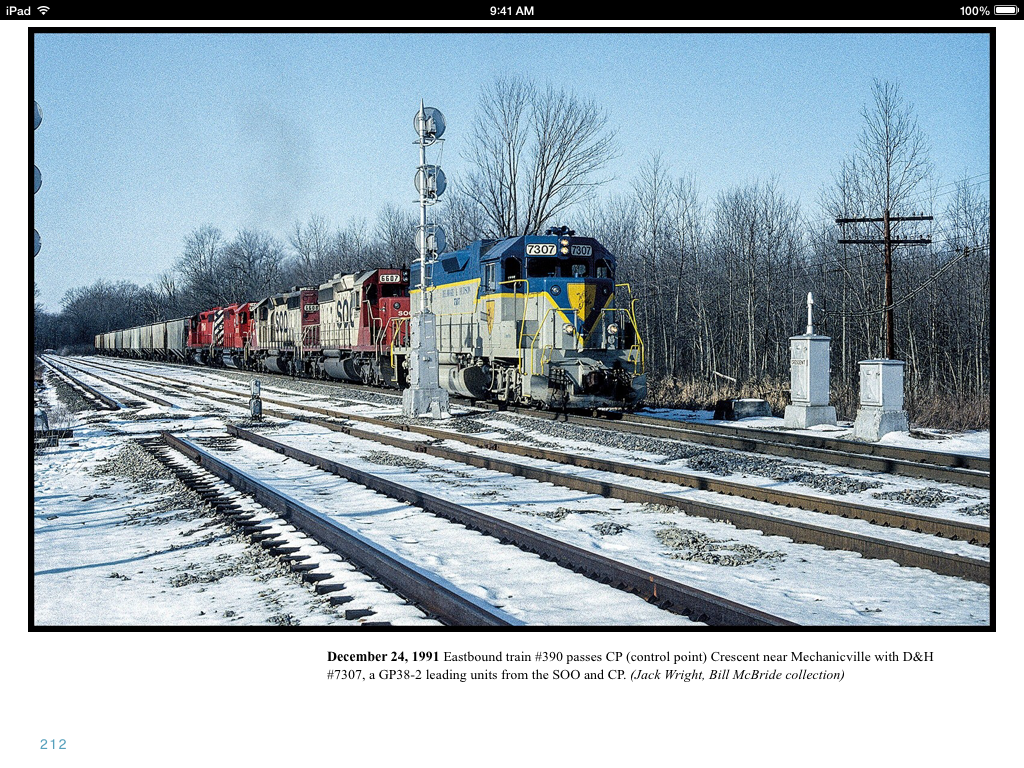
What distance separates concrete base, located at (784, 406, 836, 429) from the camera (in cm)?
1557

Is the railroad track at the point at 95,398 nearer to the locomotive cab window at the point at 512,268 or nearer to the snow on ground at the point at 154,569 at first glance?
the locomotive cab window at the point at 512,268

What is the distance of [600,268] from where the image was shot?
16.6m

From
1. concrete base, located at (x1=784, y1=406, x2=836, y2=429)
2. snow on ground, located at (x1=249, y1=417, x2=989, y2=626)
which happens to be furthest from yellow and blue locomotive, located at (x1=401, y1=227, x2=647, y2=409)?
snow on ground, located at (x1=249, y1=417, x2=989, y2=626)

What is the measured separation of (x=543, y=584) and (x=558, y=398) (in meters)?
10.8

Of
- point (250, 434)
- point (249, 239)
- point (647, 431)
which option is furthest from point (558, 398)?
point (249, 239)

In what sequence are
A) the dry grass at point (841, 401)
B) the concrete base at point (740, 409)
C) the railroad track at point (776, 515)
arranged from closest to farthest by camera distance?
the railroad track at point (776, 515) < the dry grass at point (841, 401) < the concrete base at point (740, 409)

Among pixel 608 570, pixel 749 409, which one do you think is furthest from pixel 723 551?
pixel 749 409

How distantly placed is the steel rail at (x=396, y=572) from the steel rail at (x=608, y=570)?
36.0 inches

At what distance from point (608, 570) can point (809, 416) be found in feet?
37.6

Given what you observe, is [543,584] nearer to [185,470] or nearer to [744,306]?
[185,470]

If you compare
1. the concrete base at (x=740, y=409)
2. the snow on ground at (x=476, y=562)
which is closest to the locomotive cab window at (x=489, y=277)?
the concrete base at (x=740, y=409)

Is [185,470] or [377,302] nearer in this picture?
[185,470]

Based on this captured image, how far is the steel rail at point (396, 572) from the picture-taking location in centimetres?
431

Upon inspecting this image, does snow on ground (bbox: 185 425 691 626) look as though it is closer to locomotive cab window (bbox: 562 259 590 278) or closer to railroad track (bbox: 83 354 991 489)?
railroad track (bbox: 83 354 991 489)
